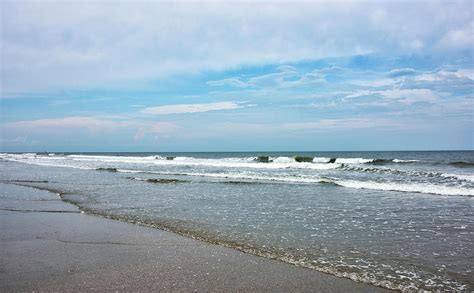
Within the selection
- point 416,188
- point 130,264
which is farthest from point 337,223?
point 416,188

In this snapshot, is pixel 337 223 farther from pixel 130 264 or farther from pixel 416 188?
pixel 416 188

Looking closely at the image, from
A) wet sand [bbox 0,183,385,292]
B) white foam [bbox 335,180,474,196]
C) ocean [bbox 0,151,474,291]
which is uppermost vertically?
A: white foam [bbox 335,180,474,196]

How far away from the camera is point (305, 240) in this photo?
7.86 meters

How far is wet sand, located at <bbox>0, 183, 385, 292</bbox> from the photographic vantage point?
5260 millimetres

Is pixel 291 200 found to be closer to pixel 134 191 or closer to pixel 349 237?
pixel 349 237

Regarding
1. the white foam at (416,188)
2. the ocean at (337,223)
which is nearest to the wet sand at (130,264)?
the ocean at (337,223)

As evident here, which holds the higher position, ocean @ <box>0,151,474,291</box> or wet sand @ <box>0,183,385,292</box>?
ocean @ <box>0,151,474,291</box>

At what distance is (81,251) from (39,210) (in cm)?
567

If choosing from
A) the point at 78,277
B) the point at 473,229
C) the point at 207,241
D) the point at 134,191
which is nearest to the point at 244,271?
the point at 207,241

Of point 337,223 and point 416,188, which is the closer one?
point 337,223

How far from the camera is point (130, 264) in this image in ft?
20.3

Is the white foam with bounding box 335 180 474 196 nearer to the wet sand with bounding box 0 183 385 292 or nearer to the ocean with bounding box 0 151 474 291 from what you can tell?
the ocean with bounding box 0 151 474 291

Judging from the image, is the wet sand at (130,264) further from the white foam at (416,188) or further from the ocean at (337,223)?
the white foam at (416,188)

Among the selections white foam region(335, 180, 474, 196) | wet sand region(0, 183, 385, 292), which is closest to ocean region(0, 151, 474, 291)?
white foam region(335, 180, 474, 196)
